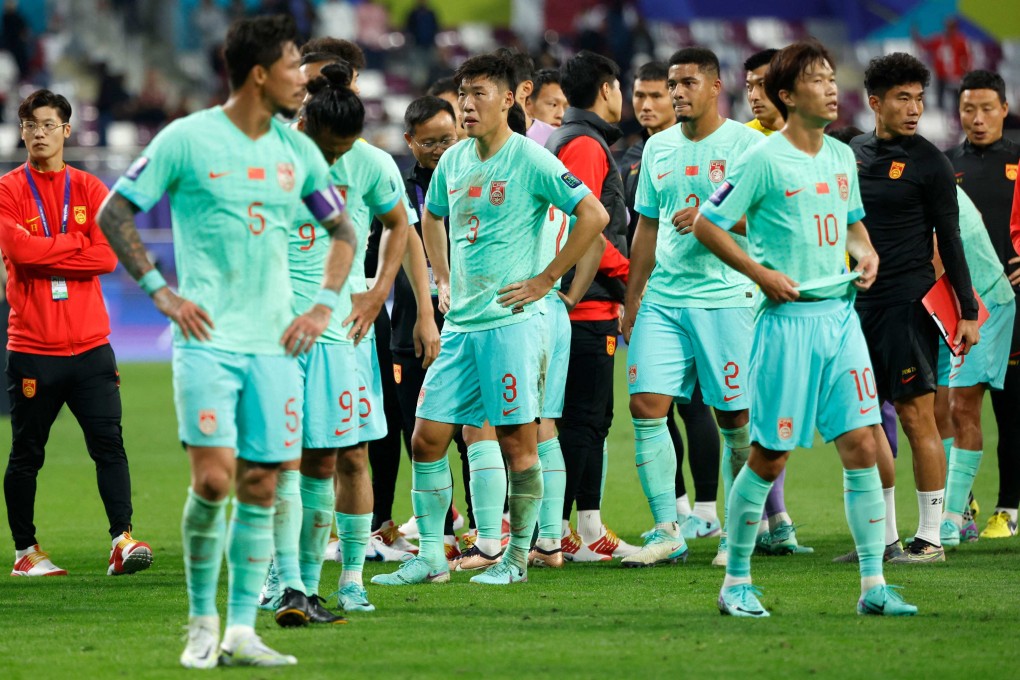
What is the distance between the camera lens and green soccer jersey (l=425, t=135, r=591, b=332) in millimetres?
6941

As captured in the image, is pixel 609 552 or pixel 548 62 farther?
pixel 548 62

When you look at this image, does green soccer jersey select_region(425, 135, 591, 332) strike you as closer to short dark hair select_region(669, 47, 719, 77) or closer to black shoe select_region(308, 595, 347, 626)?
short dark hair select_region(669, 47, 719, 77)

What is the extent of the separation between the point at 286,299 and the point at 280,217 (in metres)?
0.29

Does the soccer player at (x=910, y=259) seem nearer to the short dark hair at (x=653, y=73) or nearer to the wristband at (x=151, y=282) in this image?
the short dark hair at (x=653, y=73)

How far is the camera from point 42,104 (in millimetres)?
8016

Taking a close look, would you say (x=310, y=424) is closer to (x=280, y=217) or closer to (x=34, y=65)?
(x=280, y=217)

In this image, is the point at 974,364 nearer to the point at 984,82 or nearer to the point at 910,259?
the point at 910,259

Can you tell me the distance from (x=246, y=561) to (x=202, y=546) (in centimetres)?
19

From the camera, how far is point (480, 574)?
721 centimetres

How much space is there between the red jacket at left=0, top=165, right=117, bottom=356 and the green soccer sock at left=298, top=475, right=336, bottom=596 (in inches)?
96.1

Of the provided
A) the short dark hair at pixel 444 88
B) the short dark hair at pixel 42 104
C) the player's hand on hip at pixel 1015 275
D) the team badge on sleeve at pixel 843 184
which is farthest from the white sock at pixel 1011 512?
the short dark hair at pixel 42 104

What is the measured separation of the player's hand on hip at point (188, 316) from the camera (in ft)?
16.4

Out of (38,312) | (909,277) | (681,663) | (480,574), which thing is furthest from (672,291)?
(38,312)

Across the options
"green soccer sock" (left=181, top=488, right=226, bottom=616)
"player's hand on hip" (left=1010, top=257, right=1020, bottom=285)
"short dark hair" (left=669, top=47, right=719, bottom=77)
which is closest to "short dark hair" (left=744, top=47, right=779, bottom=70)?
"short dark hair" (left=669, top=47, right=719, bottom=77)
